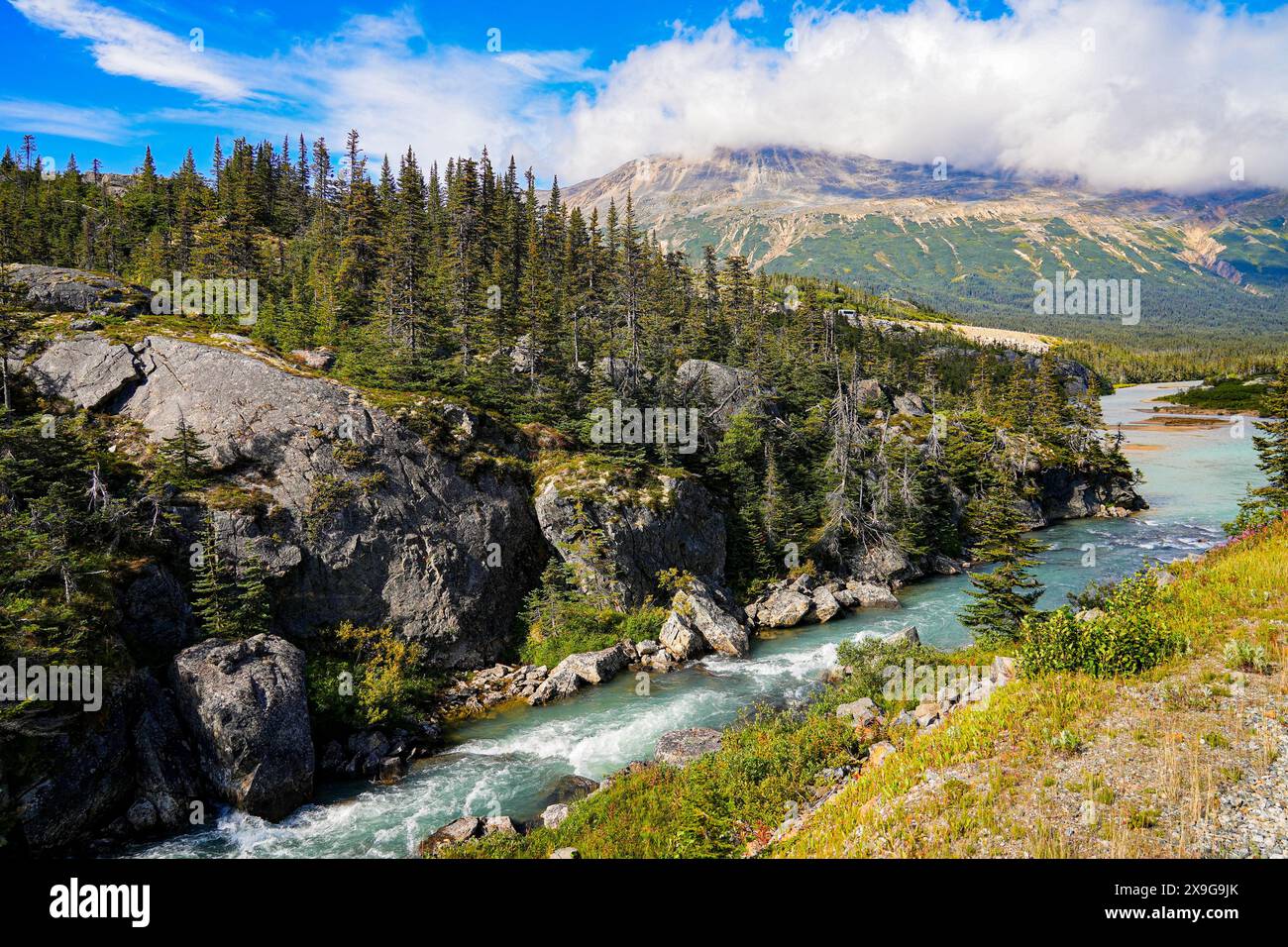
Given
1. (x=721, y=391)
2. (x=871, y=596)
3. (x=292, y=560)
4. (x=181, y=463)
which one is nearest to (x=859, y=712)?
(x=871, y=596)

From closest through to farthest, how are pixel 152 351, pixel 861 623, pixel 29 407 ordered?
1. pixel 29 407
2. pixel 152 351
3. pixel 861 623

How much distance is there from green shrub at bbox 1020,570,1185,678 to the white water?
12489 millimetres

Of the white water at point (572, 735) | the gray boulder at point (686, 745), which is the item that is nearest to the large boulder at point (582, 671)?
the white water at point (572, 735)

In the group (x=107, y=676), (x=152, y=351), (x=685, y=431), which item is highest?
(x=152, y=351)

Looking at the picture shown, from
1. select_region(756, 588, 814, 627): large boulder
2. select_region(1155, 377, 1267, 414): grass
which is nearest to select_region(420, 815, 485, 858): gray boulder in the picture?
select_region(756, 588, 814, 627): large boulder

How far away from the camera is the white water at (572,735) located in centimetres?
1845

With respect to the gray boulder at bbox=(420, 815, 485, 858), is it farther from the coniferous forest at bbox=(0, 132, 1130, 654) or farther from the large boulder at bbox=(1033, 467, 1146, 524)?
the large boulder at bbox=(1033, 467, 1146, 524)

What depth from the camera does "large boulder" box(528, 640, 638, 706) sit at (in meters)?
27.8

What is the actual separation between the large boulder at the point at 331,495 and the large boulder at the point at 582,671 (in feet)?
14.9

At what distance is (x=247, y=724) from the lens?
20016mm

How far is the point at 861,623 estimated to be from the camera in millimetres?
35594

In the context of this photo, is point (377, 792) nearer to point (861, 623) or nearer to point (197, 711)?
point (197, 711)

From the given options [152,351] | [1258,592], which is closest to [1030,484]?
[1258,592]
